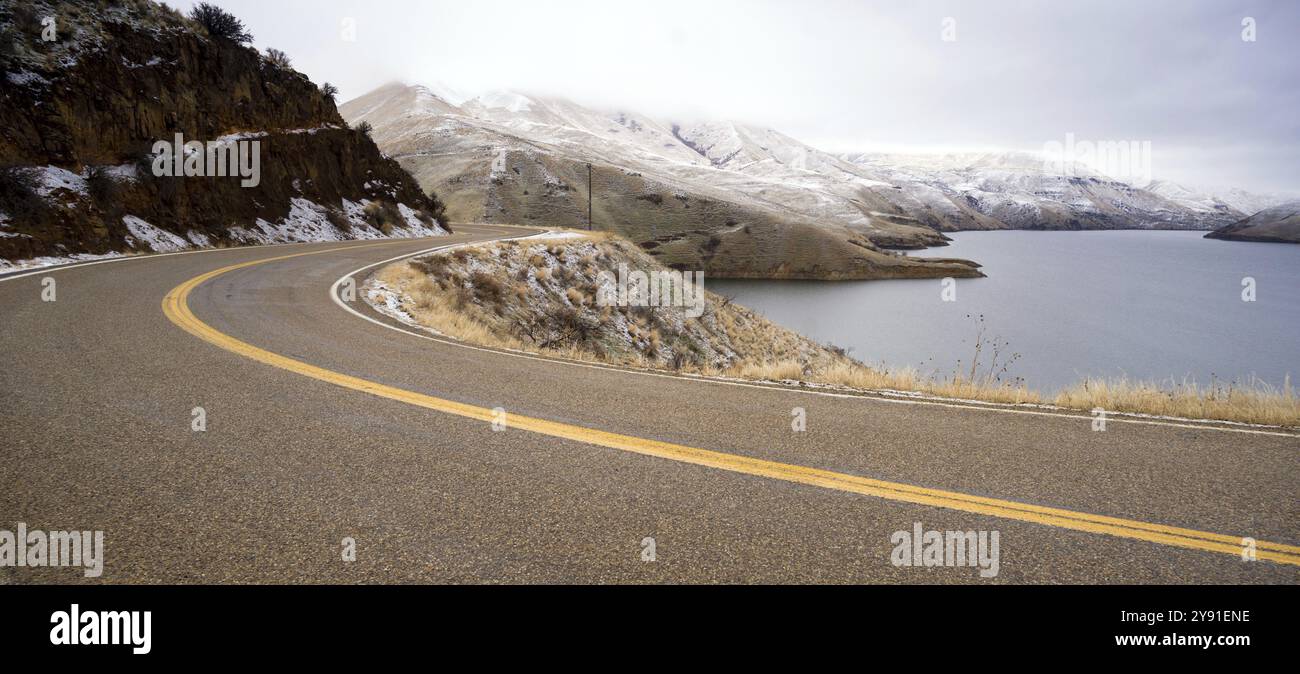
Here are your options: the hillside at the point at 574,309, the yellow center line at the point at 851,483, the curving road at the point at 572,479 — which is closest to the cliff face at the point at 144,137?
the hillside at the point at 574,309

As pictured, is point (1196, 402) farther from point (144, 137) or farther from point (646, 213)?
point (646, 213)

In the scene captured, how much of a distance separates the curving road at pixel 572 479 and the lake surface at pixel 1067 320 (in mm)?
22677

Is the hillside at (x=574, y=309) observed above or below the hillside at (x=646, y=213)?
below

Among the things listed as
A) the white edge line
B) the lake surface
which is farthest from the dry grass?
A: the lake surface

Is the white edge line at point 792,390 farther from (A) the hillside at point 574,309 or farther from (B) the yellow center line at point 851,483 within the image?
(B) the yellow center line at point 851,483

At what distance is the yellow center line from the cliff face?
15.9 m

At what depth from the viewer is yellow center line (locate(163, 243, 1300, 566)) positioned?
3562 mm

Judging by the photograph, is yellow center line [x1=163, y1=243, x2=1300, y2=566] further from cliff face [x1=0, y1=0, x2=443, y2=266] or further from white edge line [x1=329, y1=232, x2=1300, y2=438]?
cliff face [x1=0, y1=0, x2=443, y2=266]

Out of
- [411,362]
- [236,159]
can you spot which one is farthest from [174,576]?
[236,159]

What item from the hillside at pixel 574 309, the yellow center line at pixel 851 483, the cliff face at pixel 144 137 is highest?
the cliff face at pixel 144 137

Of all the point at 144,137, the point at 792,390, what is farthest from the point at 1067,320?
the point at 144,137

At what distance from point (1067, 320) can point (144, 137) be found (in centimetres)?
6440

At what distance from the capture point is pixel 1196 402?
277 inches

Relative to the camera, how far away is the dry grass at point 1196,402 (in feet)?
21.1
